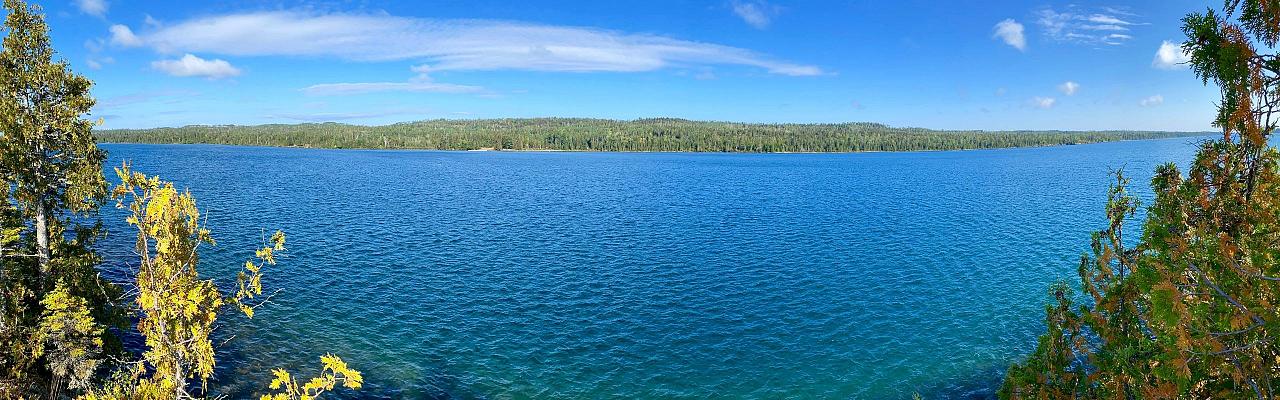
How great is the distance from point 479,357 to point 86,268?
15861 mm

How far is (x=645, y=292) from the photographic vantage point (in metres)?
41.6

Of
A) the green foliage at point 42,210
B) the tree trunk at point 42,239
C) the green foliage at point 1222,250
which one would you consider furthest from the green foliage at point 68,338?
the green foliage at point 1222,250

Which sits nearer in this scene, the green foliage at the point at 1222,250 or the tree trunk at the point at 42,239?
the green foliage at the point at 1222,250

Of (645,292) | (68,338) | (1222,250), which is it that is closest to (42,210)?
(68,338)

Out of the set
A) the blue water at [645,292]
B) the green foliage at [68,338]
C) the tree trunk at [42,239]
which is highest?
the tree trunk at [42,239]

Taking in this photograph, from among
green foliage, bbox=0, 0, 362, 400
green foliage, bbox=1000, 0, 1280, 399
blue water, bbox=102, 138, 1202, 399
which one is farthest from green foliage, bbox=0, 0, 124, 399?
green foliage, bbox=1000, 0, 1280, 399

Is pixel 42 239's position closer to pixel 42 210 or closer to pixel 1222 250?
pixel 42 210

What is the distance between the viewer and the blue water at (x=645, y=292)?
98.1 feet

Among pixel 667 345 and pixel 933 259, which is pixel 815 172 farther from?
pixel 667 345

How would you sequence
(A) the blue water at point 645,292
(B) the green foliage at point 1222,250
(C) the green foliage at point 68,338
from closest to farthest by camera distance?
(B) the green foliage at point 1222,250 < (C) the green foliage at point 68,338 < (A) the blue water at point 645,292

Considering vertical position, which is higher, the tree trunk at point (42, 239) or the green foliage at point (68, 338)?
the tree trunk at point (42, 239)

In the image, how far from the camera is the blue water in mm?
29906

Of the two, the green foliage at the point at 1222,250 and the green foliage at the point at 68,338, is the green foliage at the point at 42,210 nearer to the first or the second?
the green foliage at the point at 68,338

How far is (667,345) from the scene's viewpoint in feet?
108
